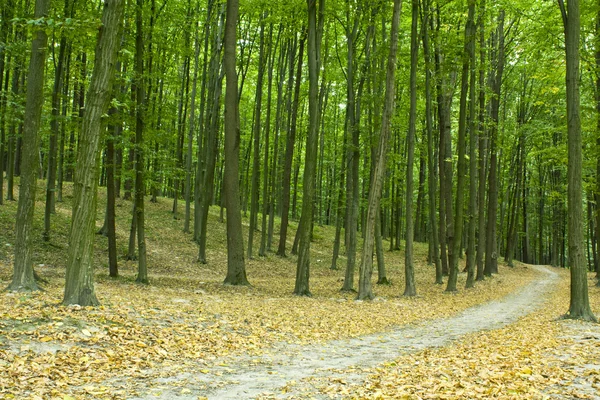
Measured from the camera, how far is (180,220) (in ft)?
85.4

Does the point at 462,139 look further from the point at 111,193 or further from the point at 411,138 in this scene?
the point at 111,193

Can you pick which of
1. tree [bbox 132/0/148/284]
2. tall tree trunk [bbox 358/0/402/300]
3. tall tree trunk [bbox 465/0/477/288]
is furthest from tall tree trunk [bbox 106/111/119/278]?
tall tree trunk [bbox 465/0/477/288]

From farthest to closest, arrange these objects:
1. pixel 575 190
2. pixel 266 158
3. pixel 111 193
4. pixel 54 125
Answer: pixel 266 158, pixel 54 125, pixel 111 193, pixel 575 190

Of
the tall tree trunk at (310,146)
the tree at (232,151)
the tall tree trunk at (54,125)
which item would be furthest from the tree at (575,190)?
the tall tree trunk at (54,125)

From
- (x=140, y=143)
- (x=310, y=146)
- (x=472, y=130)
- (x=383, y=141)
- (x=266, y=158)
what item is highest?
(x=472, y=130)

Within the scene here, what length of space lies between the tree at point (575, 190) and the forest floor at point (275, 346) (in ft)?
2.21

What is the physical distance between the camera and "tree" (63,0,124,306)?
751 centimetres

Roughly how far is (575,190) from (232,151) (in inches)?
365

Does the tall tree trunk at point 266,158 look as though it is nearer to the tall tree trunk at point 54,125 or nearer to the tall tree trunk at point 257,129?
the tall tree trunk at point 257,129

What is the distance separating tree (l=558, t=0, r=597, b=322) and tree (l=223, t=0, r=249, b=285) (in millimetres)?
8788

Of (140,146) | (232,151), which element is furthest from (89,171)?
(232,151)

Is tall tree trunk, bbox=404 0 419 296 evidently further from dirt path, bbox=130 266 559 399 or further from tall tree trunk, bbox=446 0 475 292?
dirt path, bbox=130 266 559 399

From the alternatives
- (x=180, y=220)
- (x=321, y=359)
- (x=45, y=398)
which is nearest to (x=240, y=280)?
(x=321, y=359)

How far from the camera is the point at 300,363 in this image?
655 centimetres
